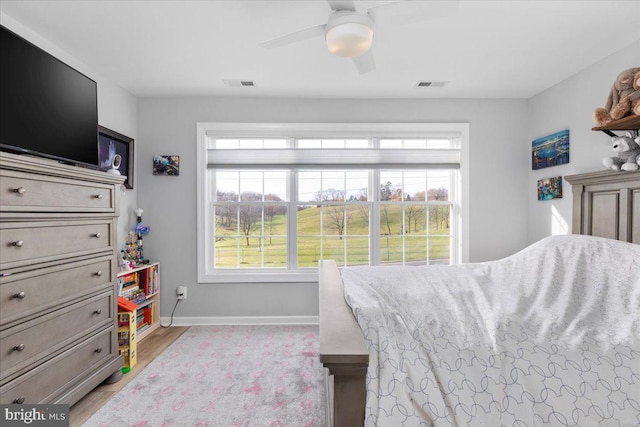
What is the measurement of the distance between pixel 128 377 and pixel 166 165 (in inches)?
80.3

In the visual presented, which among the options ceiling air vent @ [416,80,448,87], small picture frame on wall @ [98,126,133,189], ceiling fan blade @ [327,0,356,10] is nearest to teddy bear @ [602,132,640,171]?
ceiling air vent @ [416,80,448,87]

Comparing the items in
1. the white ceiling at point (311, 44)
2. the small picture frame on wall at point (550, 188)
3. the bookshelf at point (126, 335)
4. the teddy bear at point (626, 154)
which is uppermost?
the white ceiling at point (311, 44)

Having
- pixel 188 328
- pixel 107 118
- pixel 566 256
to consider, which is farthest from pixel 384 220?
pixel 107 118

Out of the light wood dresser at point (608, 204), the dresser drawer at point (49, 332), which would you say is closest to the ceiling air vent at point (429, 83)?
the light wood dresser at point (608, 204)

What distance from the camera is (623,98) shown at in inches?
80.5

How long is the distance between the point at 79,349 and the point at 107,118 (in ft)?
6.78

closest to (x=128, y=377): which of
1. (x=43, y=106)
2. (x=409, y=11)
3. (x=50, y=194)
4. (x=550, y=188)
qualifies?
(x=50, y=194)

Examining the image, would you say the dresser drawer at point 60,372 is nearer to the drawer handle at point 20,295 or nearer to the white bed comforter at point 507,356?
the drawer handle at point 20,295

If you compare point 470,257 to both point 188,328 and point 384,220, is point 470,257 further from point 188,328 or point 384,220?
point 188,328

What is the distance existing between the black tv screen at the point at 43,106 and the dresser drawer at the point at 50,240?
415 mm

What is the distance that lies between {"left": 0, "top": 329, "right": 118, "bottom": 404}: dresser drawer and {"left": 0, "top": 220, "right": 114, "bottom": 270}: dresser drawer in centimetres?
57

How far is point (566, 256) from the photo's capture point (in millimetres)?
1802

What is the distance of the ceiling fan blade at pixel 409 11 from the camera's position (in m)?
1.42

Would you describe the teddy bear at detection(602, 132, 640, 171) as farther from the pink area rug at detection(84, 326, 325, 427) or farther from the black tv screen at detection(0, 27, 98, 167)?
the black tv screen at detection(0, 27, 98, 167)
